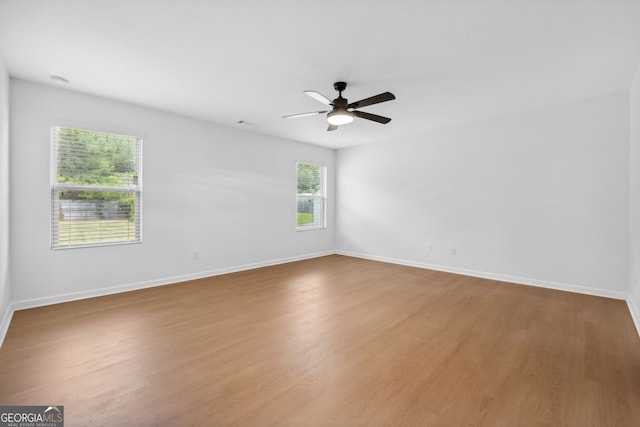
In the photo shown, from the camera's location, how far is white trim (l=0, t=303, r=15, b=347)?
8.38 ft

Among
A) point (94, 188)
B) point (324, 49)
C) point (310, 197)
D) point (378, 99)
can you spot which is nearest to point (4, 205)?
point (94, 188)

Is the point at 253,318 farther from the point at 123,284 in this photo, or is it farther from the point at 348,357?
the point at 123,284

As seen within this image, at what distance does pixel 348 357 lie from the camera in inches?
89.0

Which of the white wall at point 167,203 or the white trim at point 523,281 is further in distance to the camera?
the white trim at point 523,281

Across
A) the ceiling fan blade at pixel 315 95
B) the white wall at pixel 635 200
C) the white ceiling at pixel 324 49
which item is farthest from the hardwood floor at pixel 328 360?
the white ceiling at pixel 324 49

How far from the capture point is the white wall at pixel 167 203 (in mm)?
3230

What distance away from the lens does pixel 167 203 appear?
4309 mm

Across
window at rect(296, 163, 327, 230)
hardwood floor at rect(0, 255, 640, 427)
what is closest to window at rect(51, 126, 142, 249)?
hardwood floor at rect(0, 255, 640, 427)

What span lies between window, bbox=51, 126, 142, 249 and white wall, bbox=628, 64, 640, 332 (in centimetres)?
600

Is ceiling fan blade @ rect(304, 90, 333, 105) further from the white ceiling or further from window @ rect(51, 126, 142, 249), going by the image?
window @ rect(51, 126, 142, 249)

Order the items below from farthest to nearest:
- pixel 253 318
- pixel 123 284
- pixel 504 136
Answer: pixel 504 136 → pixel 123 284 → pixel 253 318

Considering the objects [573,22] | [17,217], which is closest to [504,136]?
[573,22]

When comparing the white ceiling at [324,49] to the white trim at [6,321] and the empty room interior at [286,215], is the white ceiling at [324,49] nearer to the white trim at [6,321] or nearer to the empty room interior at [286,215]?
the empty room interior at [286,215]

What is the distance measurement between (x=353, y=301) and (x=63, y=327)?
304cm
